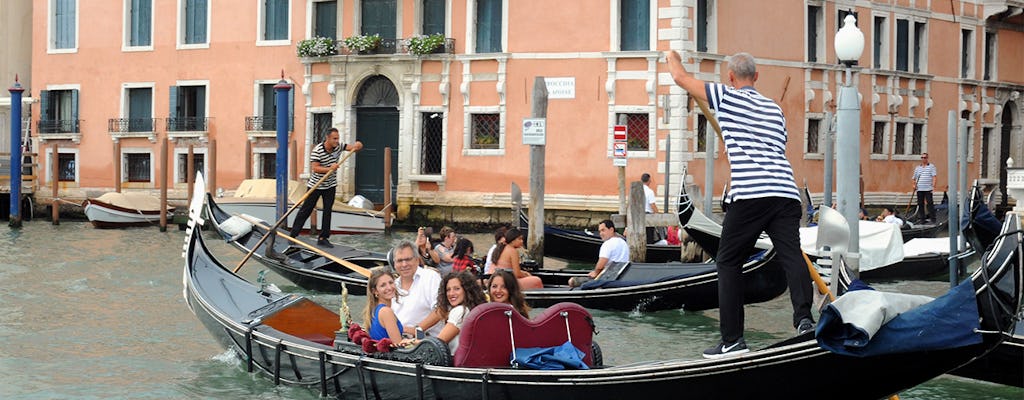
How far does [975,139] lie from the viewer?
1938 cm

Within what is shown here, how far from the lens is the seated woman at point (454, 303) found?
5055 mm

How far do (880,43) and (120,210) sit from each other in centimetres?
916

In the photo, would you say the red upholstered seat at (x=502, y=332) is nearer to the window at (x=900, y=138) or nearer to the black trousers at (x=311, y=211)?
the black trousers at (x=311, y=211)

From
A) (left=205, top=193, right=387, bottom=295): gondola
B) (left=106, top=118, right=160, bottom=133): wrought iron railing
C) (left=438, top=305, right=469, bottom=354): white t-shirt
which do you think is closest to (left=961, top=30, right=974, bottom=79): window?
(left=106, top=118, right=160, bottom=133): wrought iron railing

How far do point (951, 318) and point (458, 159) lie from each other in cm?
1254

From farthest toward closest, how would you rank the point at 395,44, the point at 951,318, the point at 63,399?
1. the point at 395,44
2. the point at 63,399
3. the point at 951,318

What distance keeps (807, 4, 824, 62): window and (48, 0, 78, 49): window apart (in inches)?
363

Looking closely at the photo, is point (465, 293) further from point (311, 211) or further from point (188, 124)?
point (188, 124)

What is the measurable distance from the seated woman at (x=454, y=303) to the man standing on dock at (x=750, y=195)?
108 cm

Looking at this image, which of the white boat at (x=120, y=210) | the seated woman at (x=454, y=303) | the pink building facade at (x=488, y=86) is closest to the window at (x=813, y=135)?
the pink building facade at (x=488, y=86)

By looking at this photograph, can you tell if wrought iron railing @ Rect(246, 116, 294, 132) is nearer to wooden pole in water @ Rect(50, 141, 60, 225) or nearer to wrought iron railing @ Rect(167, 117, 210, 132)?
wrought iron railing @ Rect(167, 117, 210, 132)

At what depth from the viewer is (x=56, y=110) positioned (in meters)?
19.1

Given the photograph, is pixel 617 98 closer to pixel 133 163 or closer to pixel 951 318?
pixel 133 163

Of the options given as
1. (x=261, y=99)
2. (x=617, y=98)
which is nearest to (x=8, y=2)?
(x=261, y=99)
